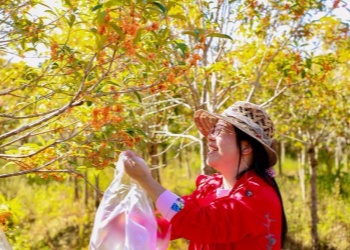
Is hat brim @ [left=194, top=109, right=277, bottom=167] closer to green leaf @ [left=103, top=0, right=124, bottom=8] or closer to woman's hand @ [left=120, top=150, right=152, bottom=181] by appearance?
woman's hand @ [left=120, top=150, right=152, bottom=181]

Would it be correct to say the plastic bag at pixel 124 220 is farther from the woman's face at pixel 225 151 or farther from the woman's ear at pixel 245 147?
the woman's ear at pixel 245 147

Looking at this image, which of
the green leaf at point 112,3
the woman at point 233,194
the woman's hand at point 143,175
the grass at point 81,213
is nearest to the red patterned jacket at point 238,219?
the woman at point 233,194

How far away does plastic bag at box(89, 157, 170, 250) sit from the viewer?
6.91 feet

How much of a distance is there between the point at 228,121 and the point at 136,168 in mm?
394

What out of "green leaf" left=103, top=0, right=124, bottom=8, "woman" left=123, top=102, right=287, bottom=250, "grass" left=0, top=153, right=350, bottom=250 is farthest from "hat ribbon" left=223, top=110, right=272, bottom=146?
"grass" left=0, top=153, right=350, bottom=250

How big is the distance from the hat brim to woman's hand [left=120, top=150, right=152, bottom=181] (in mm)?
367

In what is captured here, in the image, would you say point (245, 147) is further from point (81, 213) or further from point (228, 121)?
point (81, 213)

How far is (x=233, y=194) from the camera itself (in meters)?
2.15

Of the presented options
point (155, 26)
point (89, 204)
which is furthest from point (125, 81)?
point (89, 204)

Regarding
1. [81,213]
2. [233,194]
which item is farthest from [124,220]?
[81,213]

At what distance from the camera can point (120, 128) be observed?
294cm

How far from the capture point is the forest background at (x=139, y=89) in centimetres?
283

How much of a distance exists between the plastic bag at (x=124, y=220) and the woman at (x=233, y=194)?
0.11 meters

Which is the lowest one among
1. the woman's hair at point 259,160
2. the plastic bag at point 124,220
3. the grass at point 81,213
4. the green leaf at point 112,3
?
the grass at point 81,213
